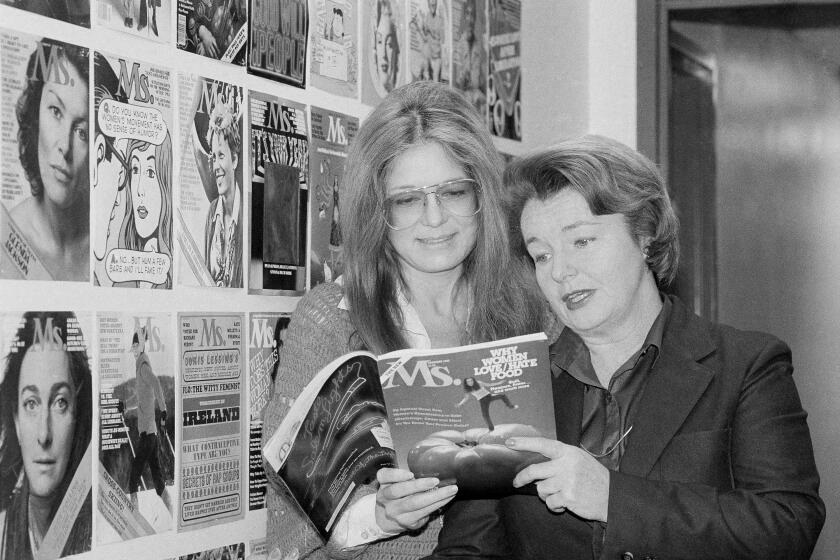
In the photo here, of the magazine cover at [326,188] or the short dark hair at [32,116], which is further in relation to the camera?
the magazine cover at [326,188]

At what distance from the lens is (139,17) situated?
78.7 inches

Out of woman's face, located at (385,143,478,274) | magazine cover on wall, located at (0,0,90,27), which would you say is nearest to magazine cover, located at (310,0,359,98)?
woman's face, located at (385,143,478,274)

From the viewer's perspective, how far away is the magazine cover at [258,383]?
234 cm

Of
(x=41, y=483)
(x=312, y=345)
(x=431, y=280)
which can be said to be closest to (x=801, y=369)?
(x=431, y=280)

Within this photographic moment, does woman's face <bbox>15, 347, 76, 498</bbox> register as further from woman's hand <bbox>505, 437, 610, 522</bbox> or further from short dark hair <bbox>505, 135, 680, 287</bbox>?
short dark hair <bbox>505, 135, 680, 287</bbox>

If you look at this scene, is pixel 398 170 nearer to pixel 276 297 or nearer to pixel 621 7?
pixel 276 297

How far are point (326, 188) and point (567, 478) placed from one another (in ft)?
3.91

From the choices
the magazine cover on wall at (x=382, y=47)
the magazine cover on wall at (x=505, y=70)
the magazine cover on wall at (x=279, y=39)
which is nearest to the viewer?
the magazine cover on wall at (x=279, y=39)

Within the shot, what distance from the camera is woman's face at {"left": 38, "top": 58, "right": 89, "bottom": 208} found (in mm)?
1801

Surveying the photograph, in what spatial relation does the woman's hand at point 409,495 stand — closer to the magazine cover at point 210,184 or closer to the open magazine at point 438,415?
the open magazine at point 438,415

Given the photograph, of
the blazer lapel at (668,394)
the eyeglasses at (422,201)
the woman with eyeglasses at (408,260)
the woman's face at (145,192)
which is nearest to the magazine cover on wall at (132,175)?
the woman's face at (145,192)

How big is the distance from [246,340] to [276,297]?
0.52ft

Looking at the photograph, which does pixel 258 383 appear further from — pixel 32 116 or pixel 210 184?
pixel 32 116

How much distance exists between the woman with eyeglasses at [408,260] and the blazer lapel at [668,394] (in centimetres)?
54
